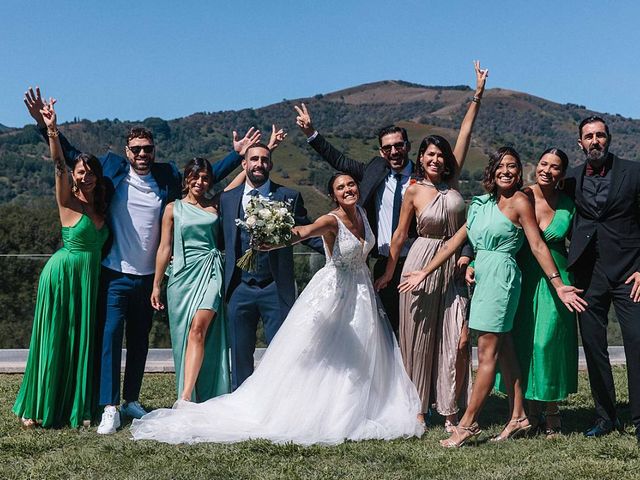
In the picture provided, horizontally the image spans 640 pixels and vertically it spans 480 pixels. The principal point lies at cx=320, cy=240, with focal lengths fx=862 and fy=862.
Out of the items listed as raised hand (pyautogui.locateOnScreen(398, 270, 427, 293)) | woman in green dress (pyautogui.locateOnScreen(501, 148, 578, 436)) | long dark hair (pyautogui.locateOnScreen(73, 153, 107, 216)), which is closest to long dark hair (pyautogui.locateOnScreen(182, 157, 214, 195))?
long dark hair (pyautogui.locateOnScreen(73, 153, 107, 216))

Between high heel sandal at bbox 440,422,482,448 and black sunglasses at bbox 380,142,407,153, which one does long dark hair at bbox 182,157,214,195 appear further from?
high heel sandal at bbox 440,422,482,448

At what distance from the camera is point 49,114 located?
679 centimetres

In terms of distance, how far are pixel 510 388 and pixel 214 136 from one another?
144 metres

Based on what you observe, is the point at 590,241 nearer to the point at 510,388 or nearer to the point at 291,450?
the point at 510,388

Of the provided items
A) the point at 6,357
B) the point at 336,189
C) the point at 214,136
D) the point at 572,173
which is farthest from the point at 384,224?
the point at 214,136

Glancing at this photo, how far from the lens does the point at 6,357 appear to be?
34.5 feet

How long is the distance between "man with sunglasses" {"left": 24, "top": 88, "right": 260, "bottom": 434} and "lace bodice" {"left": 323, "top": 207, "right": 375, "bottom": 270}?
5.00ft

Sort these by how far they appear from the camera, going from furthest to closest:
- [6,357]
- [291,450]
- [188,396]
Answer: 1. [6,357]
2. [188,396]
3. [291,450]

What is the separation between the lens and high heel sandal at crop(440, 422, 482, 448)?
6.09 metres

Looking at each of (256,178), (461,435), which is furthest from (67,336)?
(461,435)

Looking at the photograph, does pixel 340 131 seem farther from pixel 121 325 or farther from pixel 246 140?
pixel 121 325

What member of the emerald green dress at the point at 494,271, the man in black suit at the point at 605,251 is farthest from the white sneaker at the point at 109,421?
the man in black suit at the point at 605,251

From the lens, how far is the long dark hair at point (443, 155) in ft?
21.6

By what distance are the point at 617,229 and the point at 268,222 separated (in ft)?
8.28
